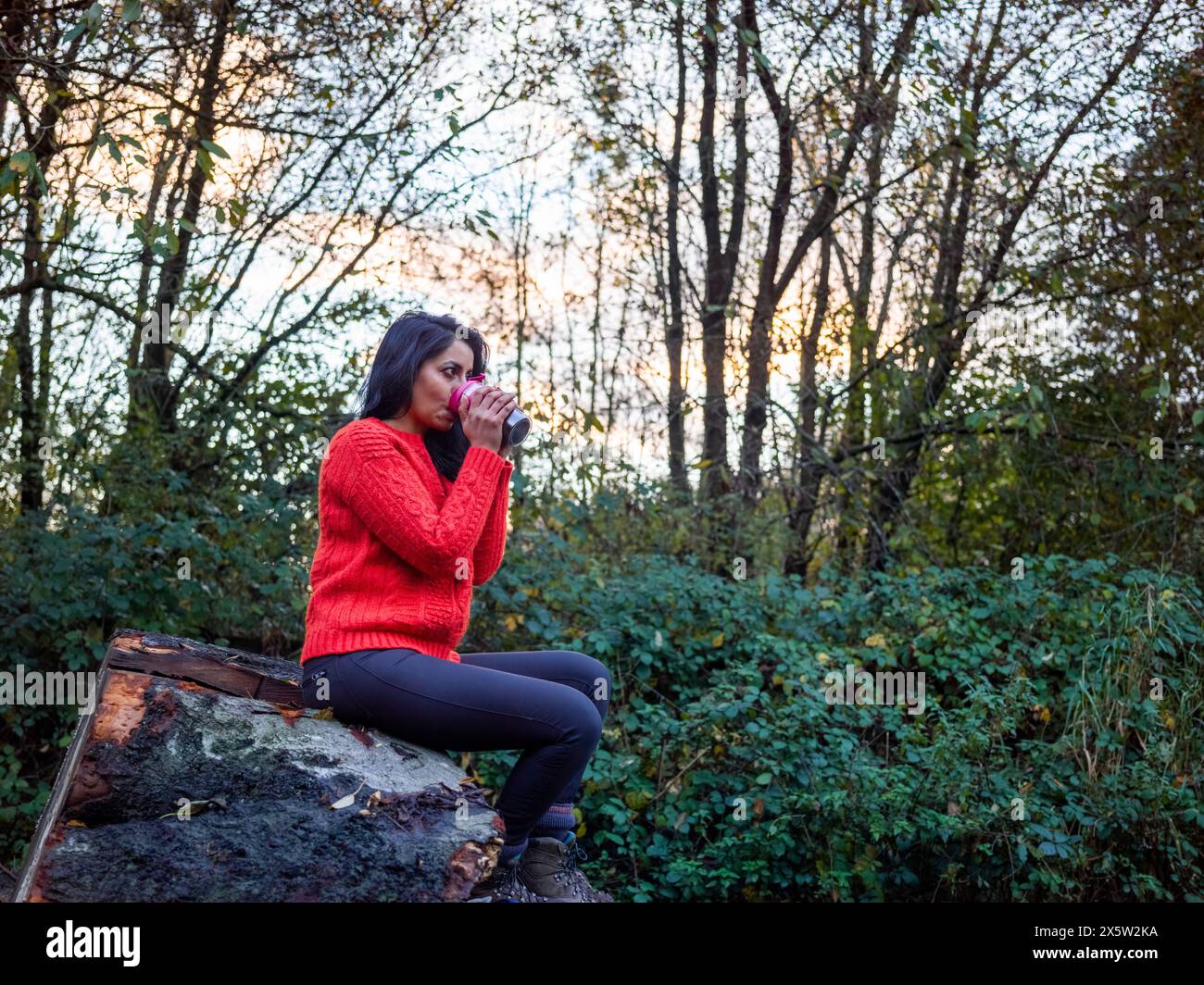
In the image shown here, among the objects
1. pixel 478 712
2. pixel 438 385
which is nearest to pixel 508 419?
pixel 438 385

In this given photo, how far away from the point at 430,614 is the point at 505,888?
728 millimetres

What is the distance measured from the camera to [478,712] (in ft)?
9.49

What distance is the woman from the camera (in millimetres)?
2932

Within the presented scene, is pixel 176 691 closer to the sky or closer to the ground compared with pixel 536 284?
closer to the ground

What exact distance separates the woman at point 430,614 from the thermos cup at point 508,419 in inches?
1.0

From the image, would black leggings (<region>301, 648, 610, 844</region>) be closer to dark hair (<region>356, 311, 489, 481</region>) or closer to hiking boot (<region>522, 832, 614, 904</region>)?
hiking boot (<region>522, 832, 614, 904</region>)

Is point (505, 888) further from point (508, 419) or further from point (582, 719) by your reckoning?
point (508, 419)

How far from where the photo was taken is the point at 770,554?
8.09 meters

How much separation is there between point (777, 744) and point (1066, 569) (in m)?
2.57

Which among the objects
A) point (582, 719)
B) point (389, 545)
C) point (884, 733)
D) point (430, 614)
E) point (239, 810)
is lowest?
point (884, 733)

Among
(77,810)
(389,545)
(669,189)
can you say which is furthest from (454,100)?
(77,810)

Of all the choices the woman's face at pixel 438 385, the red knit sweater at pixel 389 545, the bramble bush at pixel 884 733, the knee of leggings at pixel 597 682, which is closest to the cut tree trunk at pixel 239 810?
the red knit sweater at pixel 389 545
